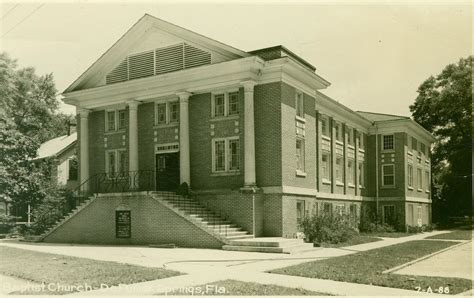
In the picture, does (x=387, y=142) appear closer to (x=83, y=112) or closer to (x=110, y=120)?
(x=110, y=120)

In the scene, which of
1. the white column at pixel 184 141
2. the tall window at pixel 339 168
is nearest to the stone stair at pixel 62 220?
the white column at pixel 184 141

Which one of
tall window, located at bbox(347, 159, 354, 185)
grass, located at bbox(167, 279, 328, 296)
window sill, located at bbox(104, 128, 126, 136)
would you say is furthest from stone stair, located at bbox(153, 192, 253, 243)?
tall window, located at bbox(347, 159, 354, 185)

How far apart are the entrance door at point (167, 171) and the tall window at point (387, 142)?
64.9 ft

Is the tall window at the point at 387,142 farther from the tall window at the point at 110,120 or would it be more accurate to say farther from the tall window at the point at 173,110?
the tall window at the point at 110,120

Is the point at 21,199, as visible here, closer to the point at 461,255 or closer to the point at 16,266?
the point at 16,266

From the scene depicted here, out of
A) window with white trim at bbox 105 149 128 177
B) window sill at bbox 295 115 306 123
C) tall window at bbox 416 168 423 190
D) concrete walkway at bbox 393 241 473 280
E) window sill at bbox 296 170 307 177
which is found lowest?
concrete walkway at bbox 393 241 473 280

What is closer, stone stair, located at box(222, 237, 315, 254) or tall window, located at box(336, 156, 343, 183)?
stone stair, located at box(222, 237, 315, 254)

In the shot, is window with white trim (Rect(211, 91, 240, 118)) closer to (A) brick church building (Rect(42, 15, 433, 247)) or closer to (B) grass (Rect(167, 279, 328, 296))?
(A) brick church building (Rect(42, 15, 433, 247))

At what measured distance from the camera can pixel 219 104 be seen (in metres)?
24.3

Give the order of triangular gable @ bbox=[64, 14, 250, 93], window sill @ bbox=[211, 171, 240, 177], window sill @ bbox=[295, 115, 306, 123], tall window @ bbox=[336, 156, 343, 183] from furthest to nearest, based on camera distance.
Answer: tall window @ bbox=[336, 156, 343, 183]
window sill @ bbox=[295, 115, 306, 123]
triangular gable @ bbox=[64, 14, 250, 93]
window sill @ bbox=[211, 171, 240, 177]

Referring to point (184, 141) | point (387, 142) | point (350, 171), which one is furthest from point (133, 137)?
point (387, 142)

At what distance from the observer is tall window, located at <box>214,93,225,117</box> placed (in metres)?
24.2

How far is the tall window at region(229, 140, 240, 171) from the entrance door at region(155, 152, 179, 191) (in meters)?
3.05

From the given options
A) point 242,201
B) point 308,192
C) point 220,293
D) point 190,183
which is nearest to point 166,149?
point 190,183
